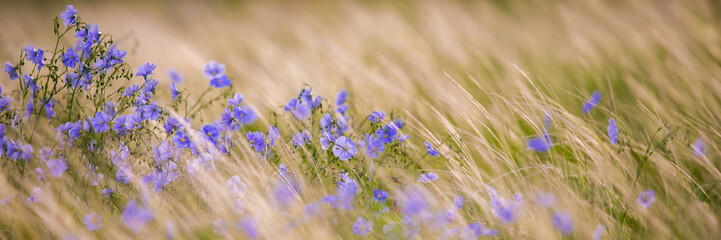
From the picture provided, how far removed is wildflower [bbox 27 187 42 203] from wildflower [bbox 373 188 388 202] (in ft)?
3.56

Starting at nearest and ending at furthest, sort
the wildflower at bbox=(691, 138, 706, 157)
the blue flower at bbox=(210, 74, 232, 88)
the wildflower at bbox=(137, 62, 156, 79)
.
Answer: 1. the wildflower at bbox=(691, 138, 706, 157)
2. the wildflower at bbox=(137, 62, 156, 79)
3. the blue flower at bbox=(210, 74, 232, 88)

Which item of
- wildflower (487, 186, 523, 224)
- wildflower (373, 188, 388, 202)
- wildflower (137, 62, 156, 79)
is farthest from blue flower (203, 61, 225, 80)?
wildflower (487, 186, 523, 224)

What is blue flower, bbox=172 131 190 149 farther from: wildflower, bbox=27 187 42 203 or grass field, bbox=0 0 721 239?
wildflower, bbox=27 187 42 203

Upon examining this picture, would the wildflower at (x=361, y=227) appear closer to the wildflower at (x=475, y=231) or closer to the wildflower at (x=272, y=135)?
the wildflower at (x=475, y=231)

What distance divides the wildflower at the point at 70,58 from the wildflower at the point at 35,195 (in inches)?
19.5

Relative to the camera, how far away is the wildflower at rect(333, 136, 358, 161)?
1682 millimetres

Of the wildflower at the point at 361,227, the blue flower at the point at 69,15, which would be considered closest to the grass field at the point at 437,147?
the wildflower at the point at 361,227

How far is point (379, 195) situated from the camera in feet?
5.40

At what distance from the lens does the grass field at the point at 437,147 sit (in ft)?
4.93

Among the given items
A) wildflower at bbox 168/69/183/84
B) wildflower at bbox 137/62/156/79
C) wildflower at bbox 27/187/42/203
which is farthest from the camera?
wildflower at bbox 168/69/183/84

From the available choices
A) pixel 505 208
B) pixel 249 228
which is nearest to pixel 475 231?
pixel 505 208

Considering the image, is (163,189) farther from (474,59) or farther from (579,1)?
(579,1)

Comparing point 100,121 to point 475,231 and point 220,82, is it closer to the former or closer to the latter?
point 220,82

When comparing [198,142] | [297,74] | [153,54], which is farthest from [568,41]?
[153,54]
